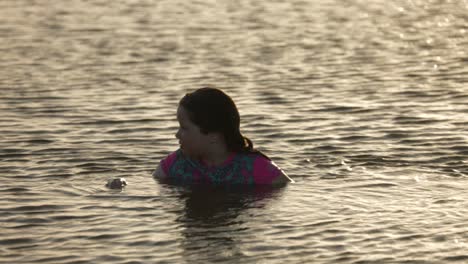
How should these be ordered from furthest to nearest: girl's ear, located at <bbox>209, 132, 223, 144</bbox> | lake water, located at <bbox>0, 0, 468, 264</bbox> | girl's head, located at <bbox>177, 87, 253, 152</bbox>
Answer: girl's ear, located at <bbox>209, 132, 223, 144</bbox> → girl's head, located at <bbox>177, 87, 253, 152</bbox> → lake water, located at <bbox>0, 0, 468, 264</bbox>

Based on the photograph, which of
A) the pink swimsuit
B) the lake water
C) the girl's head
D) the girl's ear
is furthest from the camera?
the pink swimsuit

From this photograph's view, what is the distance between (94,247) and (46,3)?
56.8 ft

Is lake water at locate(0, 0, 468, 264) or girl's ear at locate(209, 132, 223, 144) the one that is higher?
girl's ear at locate(209, 132, 223, 144)

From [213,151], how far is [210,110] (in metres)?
0.46

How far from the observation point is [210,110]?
442 inches

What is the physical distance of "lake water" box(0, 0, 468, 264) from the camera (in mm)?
9914

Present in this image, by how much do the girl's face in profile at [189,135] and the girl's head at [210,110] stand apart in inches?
0.6

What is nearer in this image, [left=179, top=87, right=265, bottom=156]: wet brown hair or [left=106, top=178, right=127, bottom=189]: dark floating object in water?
[left=179, top=87, right=265, bottom=156]: wet brown hair

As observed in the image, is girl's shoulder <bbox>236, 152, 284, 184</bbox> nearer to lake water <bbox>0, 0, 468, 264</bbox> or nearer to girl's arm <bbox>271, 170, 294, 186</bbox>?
girl's arm <bbox>271, 170, 294, 186</bbox>

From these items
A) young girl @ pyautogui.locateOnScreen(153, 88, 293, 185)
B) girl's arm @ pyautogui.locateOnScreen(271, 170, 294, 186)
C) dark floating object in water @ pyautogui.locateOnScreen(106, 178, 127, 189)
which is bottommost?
girl's arm @ pyautogui.locateOnScreen(271, 170, 294, 186)

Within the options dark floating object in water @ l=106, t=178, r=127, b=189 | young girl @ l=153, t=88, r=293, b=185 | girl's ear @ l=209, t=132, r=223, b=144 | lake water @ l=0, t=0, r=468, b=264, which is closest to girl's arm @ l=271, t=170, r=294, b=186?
young girl @ l=153, t=88, r=293, b=185

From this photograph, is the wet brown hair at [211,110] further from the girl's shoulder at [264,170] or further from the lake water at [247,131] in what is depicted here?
the lake water at [247,131]

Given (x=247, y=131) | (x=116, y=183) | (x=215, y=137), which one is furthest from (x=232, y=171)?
(x=247, y=131)

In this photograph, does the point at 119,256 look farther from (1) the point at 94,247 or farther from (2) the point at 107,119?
(2) the point at 107,119
